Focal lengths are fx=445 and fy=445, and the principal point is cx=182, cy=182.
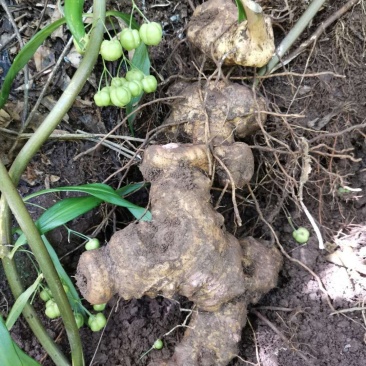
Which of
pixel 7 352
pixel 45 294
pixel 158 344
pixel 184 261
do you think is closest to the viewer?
pixel 7 352

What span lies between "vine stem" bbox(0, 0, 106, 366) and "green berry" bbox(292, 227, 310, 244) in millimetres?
726

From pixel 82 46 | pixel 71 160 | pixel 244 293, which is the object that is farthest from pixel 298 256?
pixel 82 46

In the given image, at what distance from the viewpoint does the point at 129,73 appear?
127 cm

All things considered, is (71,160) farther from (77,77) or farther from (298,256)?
(298,256)

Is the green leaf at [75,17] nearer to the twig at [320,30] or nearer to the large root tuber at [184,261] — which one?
the large root tuber at [184,261]

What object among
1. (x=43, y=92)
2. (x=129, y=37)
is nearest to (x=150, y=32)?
(x=129, y=37)

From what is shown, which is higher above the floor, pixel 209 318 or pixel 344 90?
pixel 344 90

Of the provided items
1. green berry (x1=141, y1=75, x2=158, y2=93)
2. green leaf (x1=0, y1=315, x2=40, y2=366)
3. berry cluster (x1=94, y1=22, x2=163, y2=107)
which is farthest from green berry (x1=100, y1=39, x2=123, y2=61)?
green leaf (x1=0, y1=315, x2=40, y2=366)

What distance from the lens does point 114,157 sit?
150cm

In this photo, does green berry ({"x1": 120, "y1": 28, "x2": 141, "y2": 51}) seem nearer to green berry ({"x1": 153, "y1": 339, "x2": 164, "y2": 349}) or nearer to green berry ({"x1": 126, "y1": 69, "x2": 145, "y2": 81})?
green berry ({"x1": 126, "y1": 69, "x2": 145, "y2": 81})

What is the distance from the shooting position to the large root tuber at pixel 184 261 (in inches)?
46.1

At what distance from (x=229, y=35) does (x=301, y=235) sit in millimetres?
660

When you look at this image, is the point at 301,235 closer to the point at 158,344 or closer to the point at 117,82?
the point at 158,344

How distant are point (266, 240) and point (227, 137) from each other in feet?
1.24
